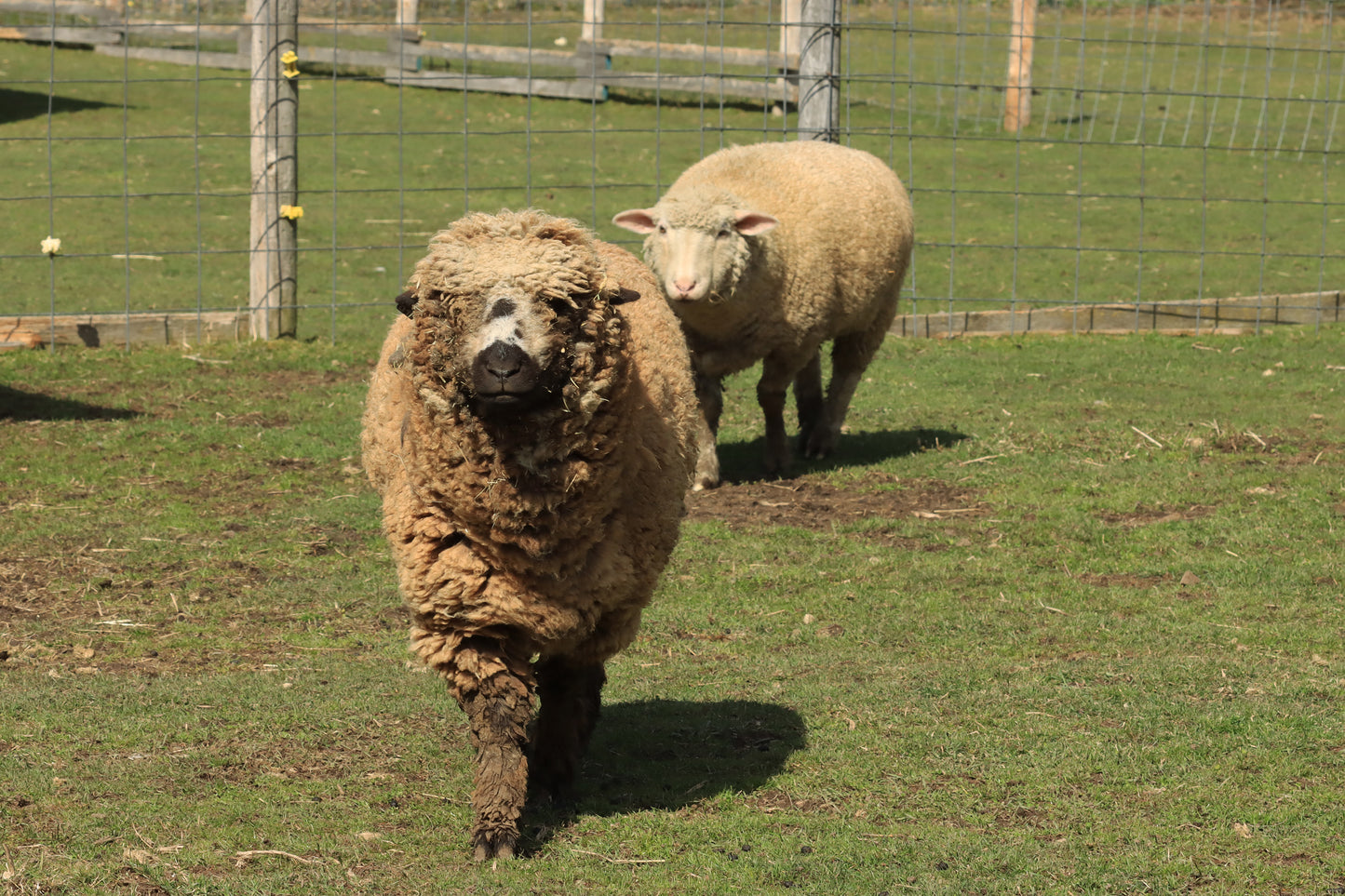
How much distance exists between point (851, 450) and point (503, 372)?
6594mm

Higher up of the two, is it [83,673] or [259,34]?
[259,34]

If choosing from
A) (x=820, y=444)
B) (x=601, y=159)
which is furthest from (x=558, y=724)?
(x=601, y=159)

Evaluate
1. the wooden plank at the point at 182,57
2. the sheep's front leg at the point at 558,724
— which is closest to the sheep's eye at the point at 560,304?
the sheep's front leg at the point at 558,724

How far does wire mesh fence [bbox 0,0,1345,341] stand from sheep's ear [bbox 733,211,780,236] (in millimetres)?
3086

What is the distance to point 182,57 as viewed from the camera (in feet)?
82.0

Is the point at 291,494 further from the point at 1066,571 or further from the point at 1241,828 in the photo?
the point at 1241,828

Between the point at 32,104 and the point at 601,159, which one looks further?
the point at 32,104

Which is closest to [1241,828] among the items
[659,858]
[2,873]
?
[659,858]

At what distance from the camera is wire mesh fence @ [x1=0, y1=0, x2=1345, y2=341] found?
13992 millimetres

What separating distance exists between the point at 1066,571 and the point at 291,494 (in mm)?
4333

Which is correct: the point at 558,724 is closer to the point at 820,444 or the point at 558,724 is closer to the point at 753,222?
the point at 753,222

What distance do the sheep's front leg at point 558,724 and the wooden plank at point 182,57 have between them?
2053 cm

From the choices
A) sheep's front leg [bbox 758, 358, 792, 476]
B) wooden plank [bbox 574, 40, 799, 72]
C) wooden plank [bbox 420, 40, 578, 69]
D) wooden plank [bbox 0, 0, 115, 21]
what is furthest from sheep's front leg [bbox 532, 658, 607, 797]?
wooden plank [bbox 0, 0, 115, 21]

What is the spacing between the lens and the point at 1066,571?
7.86 metres
